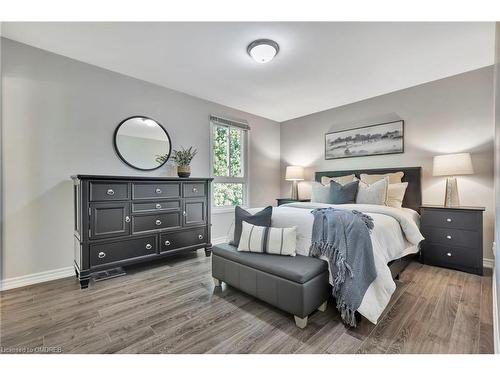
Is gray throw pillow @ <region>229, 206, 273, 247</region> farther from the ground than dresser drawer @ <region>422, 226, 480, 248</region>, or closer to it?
farther from the ground

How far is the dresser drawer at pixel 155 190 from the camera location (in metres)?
2.65

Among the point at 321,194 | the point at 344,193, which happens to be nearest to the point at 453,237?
the point at 344,193

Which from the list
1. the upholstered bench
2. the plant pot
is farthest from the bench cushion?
the plant pot

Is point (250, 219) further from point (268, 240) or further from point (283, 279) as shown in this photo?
point (283, 279)

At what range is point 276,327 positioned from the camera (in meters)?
1.63

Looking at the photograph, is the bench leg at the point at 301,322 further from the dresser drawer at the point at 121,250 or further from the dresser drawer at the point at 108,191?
the dresser drawer at the point at 108,191

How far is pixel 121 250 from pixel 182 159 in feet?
4.81

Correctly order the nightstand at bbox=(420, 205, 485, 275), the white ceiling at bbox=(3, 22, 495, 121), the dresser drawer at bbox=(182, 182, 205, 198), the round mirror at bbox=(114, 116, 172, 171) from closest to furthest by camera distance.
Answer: the white ceiling at bbox=(3, 22, 495, 121) < the nightstand at bbox=(420, 205, 485, 275) < the round mirror at bbox=(114, 116, 172, 171) < the dresser drawer at bbox=(182, 182, 205, 198)

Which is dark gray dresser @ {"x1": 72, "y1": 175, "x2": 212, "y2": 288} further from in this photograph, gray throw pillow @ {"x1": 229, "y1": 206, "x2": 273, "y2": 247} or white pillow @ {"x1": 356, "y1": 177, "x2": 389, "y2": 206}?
white pillow @ {"x1": 356, "y1": 177, "x2": 389, "y2": 206}

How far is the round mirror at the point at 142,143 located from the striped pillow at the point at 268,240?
1.90m

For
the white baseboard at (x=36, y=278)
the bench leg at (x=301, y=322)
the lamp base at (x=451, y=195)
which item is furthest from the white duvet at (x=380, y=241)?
the white baseboard at (x=36, y=278)

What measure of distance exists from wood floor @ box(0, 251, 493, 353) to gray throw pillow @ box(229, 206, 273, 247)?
0.53 meters

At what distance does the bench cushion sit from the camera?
5.36 feet

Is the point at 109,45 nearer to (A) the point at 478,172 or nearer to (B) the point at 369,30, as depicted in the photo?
(B) the point at 369,30
